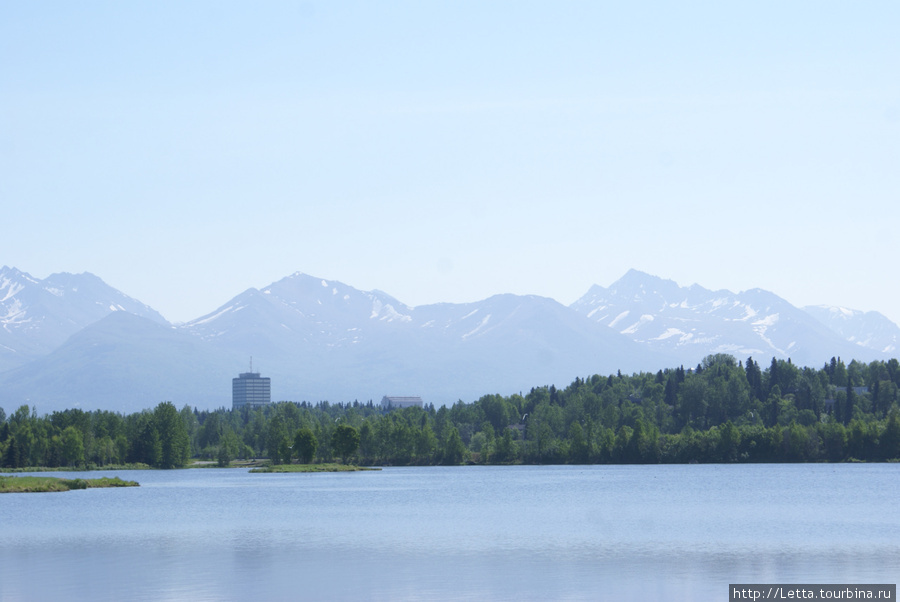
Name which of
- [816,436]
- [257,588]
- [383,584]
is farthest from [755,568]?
[816,436]

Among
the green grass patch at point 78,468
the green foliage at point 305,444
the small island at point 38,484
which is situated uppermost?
the green foliage at point 305,444

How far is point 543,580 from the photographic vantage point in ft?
150

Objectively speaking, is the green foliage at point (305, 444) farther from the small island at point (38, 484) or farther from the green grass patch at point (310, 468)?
the small island at point (38, 484)

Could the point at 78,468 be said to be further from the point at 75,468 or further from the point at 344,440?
the point at 344,440

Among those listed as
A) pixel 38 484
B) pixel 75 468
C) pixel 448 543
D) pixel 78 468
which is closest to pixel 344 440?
pixel 78 468

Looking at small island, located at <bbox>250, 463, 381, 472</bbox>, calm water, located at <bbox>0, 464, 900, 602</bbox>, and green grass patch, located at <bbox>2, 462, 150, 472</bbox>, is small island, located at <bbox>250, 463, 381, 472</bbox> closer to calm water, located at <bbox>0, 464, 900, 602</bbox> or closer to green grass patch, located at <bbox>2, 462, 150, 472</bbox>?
green grass patch, located at <bbox>2, 462, 150, 472</bbox>

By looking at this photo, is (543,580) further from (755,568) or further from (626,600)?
(755,568)

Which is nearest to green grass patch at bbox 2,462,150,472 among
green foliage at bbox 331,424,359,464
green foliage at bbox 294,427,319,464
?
green foliage at bbox 294,427,319,464

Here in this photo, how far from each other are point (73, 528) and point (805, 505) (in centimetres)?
6021

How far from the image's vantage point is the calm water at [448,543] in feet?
146

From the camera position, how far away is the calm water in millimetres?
44562

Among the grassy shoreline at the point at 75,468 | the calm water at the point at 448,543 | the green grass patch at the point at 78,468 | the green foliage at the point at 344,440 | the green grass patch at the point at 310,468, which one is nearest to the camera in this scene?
the calm water at the point at 448,543

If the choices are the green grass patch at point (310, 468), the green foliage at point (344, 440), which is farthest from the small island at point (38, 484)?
the green foliage at point (344, 440)

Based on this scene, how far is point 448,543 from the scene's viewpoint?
6178 centimetres
